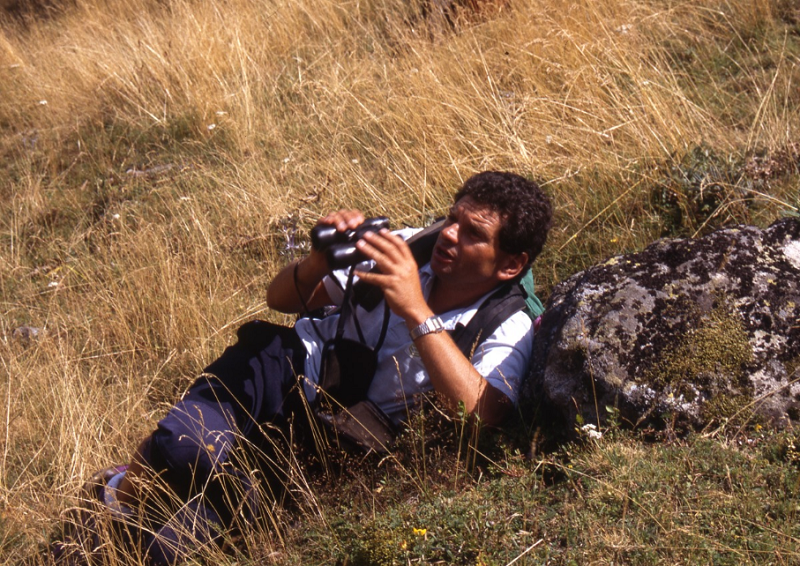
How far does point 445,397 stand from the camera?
9.06 feet

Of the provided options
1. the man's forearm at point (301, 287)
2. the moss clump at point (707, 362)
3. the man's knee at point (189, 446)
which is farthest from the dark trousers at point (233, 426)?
the moss clump at point (707, 362)

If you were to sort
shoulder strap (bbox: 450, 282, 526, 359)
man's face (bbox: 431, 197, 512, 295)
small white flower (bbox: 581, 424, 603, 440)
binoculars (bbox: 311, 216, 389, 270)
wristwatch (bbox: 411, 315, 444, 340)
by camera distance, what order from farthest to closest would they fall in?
1. man's face (bbox: 431, 197, 512, 295)
2. shoulder strap (bbox: 450, 282, 526, 359)
3. binoculars (bbox: 311, 216, 389, 270)
4. wristwatch (bbox: 411, 315, 444, 340)
5. small white flower (bbox: 581, 424, 603, 440)

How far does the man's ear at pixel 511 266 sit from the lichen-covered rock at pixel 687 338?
0.87 ft

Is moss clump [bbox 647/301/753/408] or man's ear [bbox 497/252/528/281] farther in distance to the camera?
man's ear [bbox 497/252/528/281]

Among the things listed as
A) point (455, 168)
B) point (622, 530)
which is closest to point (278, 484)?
point (622, 530)

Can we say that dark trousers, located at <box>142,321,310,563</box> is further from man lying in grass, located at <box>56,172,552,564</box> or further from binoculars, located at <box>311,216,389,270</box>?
binoculars, located at <box>311,216,389,270</box>

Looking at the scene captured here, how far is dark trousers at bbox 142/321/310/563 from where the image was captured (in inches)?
110

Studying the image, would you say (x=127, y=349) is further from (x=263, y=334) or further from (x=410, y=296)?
(x=410, y=296)

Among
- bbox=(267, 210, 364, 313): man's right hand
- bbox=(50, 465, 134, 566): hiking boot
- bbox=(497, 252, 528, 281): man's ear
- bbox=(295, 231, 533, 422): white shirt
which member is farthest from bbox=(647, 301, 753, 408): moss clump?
bbox=(50, 465, 134, 566): hiking boot

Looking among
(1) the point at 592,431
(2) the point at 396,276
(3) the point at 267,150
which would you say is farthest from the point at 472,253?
(3) the point at 267,150

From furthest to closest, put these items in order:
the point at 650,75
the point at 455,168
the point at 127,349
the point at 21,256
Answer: the point at 21,256
the point at 650,75
the point at 455,168
the point at 127,349

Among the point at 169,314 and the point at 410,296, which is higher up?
the point at 410,296

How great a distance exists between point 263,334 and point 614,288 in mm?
1335

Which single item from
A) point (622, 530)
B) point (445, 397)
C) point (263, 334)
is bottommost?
point (622, 530)
